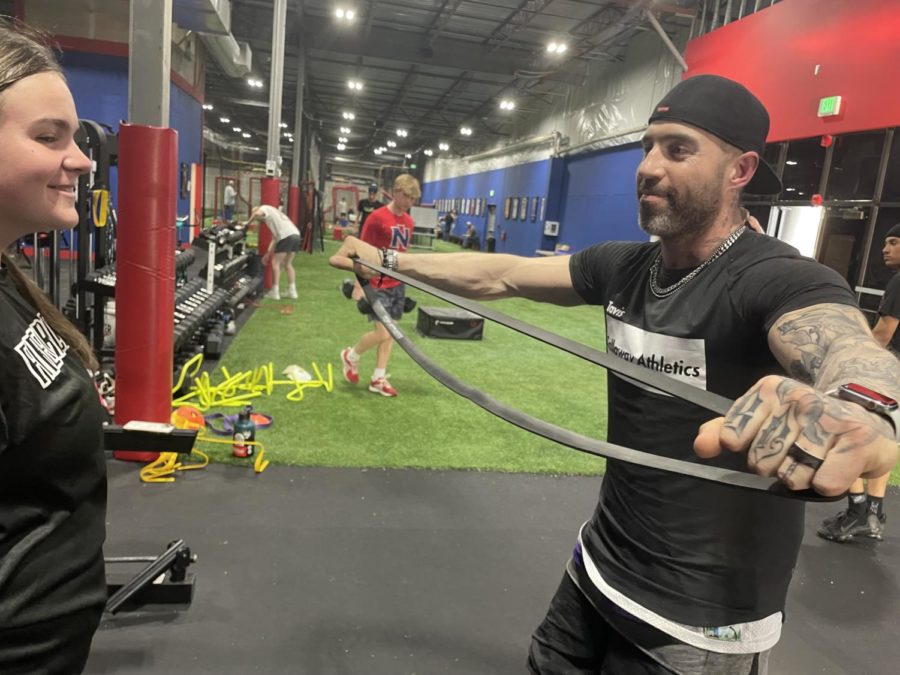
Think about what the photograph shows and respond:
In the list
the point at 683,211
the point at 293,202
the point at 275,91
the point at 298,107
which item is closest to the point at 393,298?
the point at 683,211

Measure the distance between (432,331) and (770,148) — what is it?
5435 millimetres

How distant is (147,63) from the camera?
9.82 ft

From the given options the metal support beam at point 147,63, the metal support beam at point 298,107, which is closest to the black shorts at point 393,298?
the metal support beam at point 147,63

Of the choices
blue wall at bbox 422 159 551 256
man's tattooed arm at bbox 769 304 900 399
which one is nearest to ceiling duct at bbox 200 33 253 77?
blue wall at bbox 422 159 551 256

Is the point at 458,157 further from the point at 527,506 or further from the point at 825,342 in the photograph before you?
the point at 825,342

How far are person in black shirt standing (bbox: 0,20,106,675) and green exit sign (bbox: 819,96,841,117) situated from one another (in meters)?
8.22

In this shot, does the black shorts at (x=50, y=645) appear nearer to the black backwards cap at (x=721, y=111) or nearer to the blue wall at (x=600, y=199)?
the black backwards cap at (x=721, y=111)

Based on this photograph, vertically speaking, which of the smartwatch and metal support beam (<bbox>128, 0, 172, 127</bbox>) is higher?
metal support beam (<bbox>128, 0, 172, 127</bbox>)

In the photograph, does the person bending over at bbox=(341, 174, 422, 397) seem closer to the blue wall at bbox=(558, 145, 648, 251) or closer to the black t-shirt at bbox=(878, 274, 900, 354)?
the black t-shirt at bbox=(878, 274, 900, 354)

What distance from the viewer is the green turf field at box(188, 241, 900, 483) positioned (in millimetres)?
3697

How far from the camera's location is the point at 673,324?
3.95 feet

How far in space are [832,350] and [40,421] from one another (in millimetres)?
1135

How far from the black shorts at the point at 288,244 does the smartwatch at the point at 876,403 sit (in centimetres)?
779

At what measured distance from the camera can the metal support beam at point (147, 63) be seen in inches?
117
